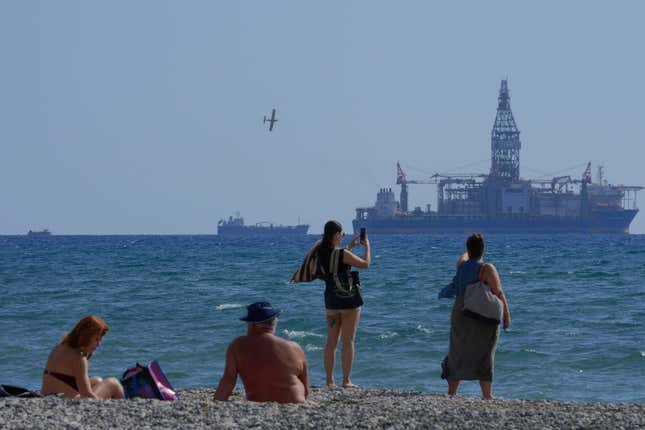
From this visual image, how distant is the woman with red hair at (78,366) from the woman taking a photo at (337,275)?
1.94m

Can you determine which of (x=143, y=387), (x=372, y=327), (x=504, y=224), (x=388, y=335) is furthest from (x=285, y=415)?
(x=504, y=224)

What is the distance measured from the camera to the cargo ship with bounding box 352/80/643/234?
184125 mm

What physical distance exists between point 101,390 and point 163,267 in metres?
44.9

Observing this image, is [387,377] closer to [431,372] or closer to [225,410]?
[431,372]

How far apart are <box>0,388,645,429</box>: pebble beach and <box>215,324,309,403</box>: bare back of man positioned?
194mm

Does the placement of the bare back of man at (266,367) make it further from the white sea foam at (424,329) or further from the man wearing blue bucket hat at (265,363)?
the white sea foam at (424,329)

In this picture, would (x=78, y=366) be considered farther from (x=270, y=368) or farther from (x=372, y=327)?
(x=372, y=327)

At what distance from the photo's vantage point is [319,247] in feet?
32.2

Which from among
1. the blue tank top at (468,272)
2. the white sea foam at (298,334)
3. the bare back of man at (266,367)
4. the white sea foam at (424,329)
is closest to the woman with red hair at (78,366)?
the bare back of man at (266,367)

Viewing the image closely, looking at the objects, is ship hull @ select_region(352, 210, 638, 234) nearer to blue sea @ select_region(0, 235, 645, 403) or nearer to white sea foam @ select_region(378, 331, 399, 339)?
blue sea @ select_region(0, 235, 645, 403)

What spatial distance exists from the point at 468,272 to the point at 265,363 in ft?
6.57

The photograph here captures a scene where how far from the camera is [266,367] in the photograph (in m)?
8.34

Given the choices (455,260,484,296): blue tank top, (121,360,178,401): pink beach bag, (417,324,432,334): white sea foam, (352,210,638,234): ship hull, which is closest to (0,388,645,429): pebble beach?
(121,360,178,401): pink beach bag

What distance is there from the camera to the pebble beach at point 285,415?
7.42m
